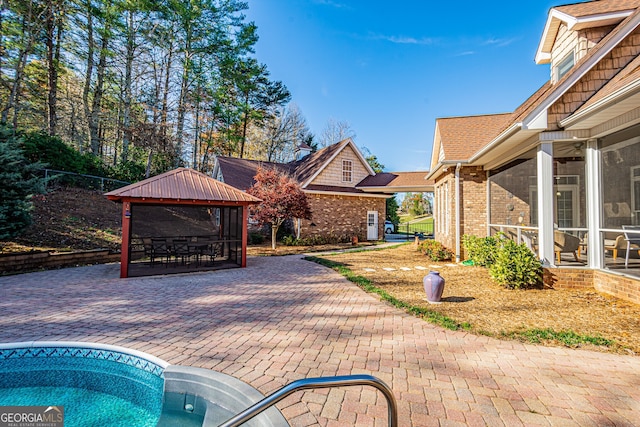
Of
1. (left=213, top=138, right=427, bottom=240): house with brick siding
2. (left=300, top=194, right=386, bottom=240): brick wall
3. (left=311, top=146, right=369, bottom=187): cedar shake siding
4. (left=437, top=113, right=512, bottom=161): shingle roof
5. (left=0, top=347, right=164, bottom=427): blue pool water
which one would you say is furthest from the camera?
(left=311, top=146, right=369, bottom=187): cedar shake siding

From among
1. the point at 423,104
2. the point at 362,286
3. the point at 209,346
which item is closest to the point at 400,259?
the point at 362,286

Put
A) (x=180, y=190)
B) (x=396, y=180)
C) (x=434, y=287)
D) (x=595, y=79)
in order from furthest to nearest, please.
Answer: (x=396, y=180) < (x=180, y=190) < (x=595, y=79) < (x=434, y=287)

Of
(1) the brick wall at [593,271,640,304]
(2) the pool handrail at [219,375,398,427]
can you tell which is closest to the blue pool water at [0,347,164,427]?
(2) the pool handrail at [219,375,398,427]

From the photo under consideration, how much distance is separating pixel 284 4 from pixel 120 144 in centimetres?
1866

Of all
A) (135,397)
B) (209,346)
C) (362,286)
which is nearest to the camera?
(135,397)

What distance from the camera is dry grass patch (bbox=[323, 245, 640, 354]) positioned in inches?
173

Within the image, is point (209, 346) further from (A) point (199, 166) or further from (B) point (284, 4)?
(A) point (199, 166)

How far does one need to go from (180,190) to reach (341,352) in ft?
25.6

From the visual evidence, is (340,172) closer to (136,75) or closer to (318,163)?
(318,163)

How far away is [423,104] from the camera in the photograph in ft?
73.9

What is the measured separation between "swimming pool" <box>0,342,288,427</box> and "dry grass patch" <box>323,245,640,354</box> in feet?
12.5

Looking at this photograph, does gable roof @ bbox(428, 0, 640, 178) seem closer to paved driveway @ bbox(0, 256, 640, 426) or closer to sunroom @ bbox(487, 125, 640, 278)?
sunroom @ bbox(487, 125, 640, 278)

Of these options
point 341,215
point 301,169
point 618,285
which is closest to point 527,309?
point 618,285

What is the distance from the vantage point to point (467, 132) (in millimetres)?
12797
